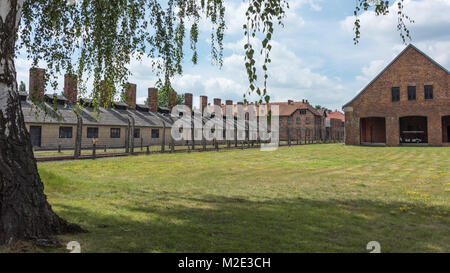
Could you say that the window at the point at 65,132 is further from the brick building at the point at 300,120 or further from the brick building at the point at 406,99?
the brick building at the point at 300,120

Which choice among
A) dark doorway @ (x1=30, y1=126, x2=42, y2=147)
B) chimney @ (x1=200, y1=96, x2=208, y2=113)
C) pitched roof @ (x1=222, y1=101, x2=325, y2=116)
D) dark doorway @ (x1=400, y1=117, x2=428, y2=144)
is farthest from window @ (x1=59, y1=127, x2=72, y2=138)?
pitched roof @ (x1=222, y1=101, x2=325, y2=116)

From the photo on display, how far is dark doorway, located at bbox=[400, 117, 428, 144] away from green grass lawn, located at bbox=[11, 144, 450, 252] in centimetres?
3401

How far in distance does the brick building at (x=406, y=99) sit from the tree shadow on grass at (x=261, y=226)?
31.5m

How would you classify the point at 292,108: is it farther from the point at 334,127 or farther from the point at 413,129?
the point at 413,129

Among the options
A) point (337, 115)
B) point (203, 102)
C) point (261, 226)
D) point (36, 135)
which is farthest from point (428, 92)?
point (337, 115)

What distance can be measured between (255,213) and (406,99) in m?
34.3

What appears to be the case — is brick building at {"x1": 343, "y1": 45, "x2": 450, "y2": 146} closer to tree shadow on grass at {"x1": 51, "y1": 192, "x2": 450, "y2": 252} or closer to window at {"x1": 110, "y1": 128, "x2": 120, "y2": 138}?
window at {"x1": 110, "y1": 128, "x2": 120, "y2": 138}

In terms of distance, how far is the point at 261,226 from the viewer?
197 inches

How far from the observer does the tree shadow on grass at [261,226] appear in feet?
13.1

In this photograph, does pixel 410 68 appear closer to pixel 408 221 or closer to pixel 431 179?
pixel 431 179

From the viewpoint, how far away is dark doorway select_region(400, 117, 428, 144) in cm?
3959
